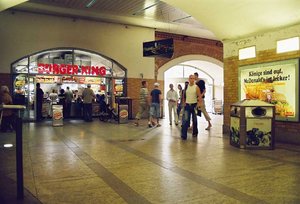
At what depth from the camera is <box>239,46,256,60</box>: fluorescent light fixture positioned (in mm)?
7846

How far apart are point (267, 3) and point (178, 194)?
516cm

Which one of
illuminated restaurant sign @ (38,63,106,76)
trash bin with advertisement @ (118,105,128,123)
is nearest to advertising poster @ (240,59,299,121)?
trash bin with advertisement @ (118,105,128,123)

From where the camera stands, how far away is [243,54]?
8.16 meters

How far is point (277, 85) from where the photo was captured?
23.4ft

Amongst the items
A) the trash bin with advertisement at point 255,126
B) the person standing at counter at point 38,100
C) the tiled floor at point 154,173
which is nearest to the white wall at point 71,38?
the person standing at counter at point 38,100

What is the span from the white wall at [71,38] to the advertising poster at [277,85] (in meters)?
8.06

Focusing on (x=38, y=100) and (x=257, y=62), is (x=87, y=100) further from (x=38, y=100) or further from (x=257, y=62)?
(x=257, y=62)

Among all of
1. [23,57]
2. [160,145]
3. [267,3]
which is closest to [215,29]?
[267,3]

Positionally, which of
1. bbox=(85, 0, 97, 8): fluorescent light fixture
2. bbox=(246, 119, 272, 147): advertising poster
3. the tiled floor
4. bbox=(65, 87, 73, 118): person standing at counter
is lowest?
the tiled floor

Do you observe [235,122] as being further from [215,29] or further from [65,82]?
[65,82]

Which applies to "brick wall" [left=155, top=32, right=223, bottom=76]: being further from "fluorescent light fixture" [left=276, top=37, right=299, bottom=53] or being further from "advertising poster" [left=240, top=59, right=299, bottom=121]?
"fluorescent light fixture" [left=276, top=37, right=299, bottom=53]

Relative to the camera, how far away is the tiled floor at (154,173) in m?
3.22

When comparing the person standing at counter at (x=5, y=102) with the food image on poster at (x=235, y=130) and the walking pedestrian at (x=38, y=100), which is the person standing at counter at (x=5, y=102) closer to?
the walking pedestrian at (x=38, y=100)

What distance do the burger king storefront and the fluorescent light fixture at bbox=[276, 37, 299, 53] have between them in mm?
8233
